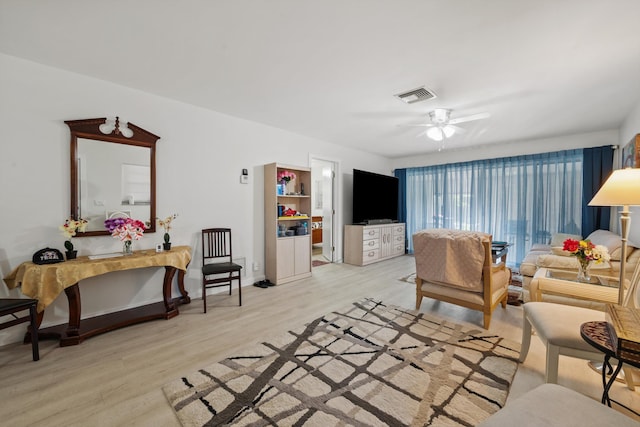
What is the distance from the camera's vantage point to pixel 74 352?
83.6 inches

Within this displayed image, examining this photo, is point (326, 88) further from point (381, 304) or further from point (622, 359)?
point (622, 359)

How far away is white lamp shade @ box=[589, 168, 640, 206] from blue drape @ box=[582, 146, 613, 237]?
3533 mm

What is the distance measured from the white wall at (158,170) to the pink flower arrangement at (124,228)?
23 centimetres

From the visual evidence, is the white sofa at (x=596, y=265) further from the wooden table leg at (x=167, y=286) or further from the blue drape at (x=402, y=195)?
the wooden table leg at (x=167, y=286)

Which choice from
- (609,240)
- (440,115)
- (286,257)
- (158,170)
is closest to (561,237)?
(609,240)

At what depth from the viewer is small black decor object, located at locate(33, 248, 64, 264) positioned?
220 centimetres

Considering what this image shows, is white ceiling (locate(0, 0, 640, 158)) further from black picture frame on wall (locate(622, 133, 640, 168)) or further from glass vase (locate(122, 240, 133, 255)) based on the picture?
glass vase (locate(122, 240, 133, 255))

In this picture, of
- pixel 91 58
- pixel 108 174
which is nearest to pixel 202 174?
pixel 108 174

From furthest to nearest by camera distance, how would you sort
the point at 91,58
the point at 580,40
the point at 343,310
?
the point at 343,310 < the point at 91,58 < the point at 580,40

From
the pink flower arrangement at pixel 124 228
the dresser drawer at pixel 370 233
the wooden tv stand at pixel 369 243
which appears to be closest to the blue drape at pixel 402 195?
the wooden tv stand at pixel 369 243

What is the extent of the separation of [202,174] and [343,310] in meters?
2.50

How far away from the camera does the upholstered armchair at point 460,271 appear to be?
2498 millimetres

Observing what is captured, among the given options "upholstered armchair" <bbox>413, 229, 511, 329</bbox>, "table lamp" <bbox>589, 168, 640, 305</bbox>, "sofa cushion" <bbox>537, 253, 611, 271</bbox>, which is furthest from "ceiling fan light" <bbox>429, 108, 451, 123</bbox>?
"sofa cushion" <bbox>537, 253, 611, 271</bbox>

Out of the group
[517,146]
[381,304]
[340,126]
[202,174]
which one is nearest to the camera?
[381,304]
